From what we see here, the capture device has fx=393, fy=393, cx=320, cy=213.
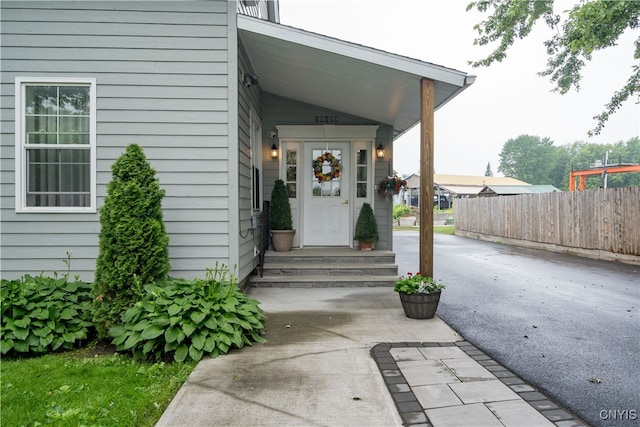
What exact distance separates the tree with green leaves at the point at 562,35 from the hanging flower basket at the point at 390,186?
496cm

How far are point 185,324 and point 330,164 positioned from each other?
4592 millimetres

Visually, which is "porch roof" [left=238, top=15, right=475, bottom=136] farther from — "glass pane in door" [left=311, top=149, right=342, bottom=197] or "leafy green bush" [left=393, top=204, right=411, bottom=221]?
"leafy green bush" [left=393, top=204, right=411, bottom=221]

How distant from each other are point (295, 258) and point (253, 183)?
4.58 feet

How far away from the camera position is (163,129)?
4508mm

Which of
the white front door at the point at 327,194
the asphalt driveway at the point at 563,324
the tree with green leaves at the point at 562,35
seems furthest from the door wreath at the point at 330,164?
the tree with green leaves at the point at 562,35

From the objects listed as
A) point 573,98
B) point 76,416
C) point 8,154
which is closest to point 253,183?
point 8,154

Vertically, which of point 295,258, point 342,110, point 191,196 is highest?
point 342,110

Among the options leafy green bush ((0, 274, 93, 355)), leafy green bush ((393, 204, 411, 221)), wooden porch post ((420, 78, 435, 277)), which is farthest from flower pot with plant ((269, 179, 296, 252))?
leafy green bush ((393, 204, 411, 221))

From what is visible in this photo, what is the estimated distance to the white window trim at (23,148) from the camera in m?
4.34

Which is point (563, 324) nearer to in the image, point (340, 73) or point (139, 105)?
point (340, 73)

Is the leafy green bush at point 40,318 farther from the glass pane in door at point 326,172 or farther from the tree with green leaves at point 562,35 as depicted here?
the tree with green leaves at point 562,35

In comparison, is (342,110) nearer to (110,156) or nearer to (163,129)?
(163,129)

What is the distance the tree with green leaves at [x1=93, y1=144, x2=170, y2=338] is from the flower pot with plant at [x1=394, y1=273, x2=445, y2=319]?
2.50 meters

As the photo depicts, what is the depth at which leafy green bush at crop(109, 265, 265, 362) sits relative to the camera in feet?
10.3
